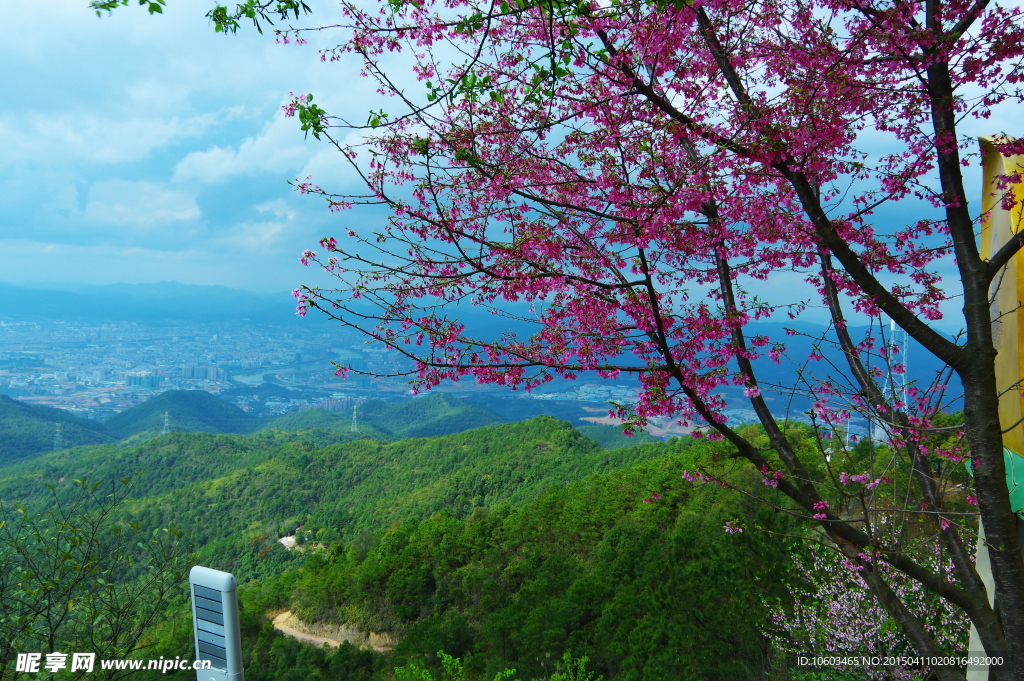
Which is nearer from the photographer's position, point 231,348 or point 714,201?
point 714,201

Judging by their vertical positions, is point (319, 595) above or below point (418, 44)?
below

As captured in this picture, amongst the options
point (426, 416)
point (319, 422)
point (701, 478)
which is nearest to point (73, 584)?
point (701, 478)

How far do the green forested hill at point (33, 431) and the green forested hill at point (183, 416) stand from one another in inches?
372

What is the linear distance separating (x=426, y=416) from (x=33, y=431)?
49.5 metres

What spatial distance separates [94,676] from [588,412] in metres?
91.5

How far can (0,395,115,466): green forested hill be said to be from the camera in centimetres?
5953

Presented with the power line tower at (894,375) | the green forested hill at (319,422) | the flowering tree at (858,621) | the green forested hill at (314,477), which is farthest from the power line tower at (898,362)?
the green forested hill at (319,422)

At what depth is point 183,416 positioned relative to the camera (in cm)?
8344

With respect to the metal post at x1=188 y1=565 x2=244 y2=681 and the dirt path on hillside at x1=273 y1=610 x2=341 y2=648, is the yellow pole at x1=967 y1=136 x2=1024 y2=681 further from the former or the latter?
the dirt path on hillside at x1=273 y1=610 x2=341 y2=648

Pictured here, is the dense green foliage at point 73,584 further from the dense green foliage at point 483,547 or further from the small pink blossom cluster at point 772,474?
the small pink blossom cluster at point 772,474

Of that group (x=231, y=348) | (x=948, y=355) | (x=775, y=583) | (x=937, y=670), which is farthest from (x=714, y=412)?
(x=231, y=348)

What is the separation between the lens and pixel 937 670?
3455 mm

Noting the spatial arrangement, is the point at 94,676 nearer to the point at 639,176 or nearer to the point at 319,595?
the point at 639,176

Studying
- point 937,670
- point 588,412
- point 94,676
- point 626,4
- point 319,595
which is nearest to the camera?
point 626,4
